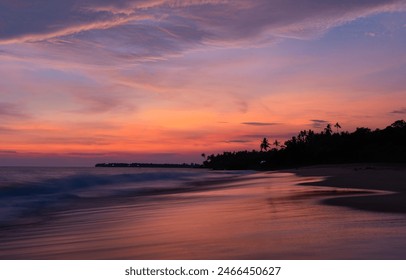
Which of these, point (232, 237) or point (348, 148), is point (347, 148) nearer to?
point (348, 148)

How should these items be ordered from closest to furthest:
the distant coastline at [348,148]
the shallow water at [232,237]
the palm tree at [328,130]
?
1. the shallow water at [232,237]
2. the distant coastline at [348,148]
3. the palm tree at [328,130]

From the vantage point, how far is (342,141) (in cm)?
10056

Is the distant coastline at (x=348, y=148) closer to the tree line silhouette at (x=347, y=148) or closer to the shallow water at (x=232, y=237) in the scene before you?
the tree line silhouette at (x=347, y=148)

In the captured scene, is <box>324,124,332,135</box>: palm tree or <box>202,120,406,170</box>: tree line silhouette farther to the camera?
<box>324,124,332,135</box>: palm tree

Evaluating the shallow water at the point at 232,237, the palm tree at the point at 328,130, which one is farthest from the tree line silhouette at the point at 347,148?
the shallow water at the point at 232,237

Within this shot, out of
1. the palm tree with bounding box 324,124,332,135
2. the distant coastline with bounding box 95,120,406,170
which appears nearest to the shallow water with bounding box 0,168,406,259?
the distant coastline with bounding box 95,120,406,170

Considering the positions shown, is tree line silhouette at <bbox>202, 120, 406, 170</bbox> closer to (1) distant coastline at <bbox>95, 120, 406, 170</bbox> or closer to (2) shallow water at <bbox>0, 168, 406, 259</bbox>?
(1) distant coastline at <bbox>95, 120, 406, 170</bbox>

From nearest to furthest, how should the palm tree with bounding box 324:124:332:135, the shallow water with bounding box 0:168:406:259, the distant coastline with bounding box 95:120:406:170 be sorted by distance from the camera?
the shallow water with bounding box 0:168:406:259
the distant coastline with bounding box 95:120:406:170
the palm tree with bounding box 324:124:332:135

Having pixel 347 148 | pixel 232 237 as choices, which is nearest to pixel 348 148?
pixel 347 148

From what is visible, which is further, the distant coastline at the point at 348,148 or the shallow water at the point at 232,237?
the distant coastline at the point at 348,148

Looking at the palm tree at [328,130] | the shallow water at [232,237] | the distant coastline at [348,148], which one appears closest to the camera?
the shallow water at [232,237]

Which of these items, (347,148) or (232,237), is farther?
(347,148)

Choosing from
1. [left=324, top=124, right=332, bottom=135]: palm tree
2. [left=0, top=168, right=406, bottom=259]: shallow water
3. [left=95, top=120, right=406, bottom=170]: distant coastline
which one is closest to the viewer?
[left=0, top=168, right=406, bottom=259]: shallow water

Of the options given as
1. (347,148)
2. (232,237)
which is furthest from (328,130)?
A: (232,237)
